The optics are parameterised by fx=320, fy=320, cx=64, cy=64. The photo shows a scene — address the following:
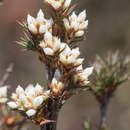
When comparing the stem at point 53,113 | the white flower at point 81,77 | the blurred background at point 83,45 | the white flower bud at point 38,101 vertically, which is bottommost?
the stem at point 53,113

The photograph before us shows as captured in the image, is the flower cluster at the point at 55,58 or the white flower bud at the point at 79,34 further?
the white flower bud at the point at 79,34

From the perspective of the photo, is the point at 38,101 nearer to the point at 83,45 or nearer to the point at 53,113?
the point at 53,113

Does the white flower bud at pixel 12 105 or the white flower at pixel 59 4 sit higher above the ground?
the white flower at pixel 59 4

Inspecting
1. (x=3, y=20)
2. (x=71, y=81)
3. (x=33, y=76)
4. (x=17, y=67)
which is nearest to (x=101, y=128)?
(x=71, y=81)

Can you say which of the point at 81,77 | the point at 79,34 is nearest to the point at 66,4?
the point at 79,34

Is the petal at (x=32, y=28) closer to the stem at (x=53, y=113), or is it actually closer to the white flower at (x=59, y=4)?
the white flower at (x=59, y=4)

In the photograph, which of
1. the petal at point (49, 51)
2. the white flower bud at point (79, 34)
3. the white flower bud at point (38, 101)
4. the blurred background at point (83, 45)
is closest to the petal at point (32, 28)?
the petal at point (49, 51)
